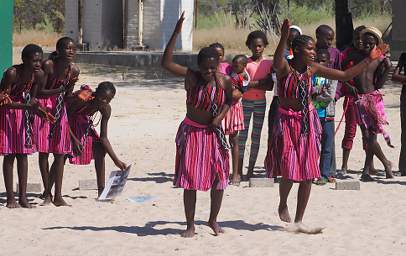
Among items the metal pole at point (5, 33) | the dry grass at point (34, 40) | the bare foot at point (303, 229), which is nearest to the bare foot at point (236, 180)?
the bare foot at point (303, 229)

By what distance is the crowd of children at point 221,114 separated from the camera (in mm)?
8031

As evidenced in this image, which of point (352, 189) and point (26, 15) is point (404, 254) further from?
point (26, 15)

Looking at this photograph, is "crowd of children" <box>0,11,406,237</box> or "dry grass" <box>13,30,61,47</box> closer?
"crowd of children" <box>0,11,406,237</box>

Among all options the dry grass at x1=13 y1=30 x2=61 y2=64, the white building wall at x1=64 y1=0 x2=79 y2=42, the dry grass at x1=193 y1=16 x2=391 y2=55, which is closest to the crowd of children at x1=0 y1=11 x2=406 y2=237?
the dry grass at x1=193 y1=16 x2=391 y2=55

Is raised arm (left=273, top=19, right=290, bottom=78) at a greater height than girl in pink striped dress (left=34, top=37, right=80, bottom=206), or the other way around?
raised arm (left=273, top=19, right=290, bottom=78)

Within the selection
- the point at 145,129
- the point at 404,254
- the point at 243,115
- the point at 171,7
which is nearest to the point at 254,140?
the point at 243,115

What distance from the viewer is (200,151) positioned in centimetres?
801

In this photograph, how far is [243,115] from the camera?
11055mm

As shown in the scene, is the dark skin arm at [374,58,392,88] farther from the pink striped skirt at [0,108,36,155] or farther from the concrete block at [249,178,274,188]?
the pink striped skirt at [0,108,36,155]

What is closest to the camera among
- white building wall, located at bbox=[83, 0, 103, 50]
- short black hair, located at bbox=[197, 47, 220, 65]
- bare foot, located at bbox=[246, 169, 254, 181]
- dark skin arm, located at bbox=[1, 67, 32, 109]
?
short black hair, located at bbox=[197, 47, 220, 65]

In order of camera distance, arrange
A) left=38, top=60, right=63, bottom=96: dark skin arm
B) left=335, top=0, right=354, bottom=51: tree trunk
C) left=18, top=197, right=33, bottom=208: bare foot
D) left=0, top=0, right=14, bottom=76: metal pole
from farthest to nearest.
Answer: left=335, top=0, right=354, bottom=51: tree trunk < left=0, top=0, right=14, bottom=76: metal pole < left=18, top=197, right=33, bottom=208: bare foot < left=38, top=60, right=63, bottom=96: dark skin arm

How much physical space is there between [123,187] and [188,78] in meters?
2.29

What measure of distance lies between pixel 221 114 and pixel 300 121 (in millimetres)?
640

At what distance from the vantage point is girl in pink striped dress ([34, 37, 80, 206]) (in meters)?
9.38
